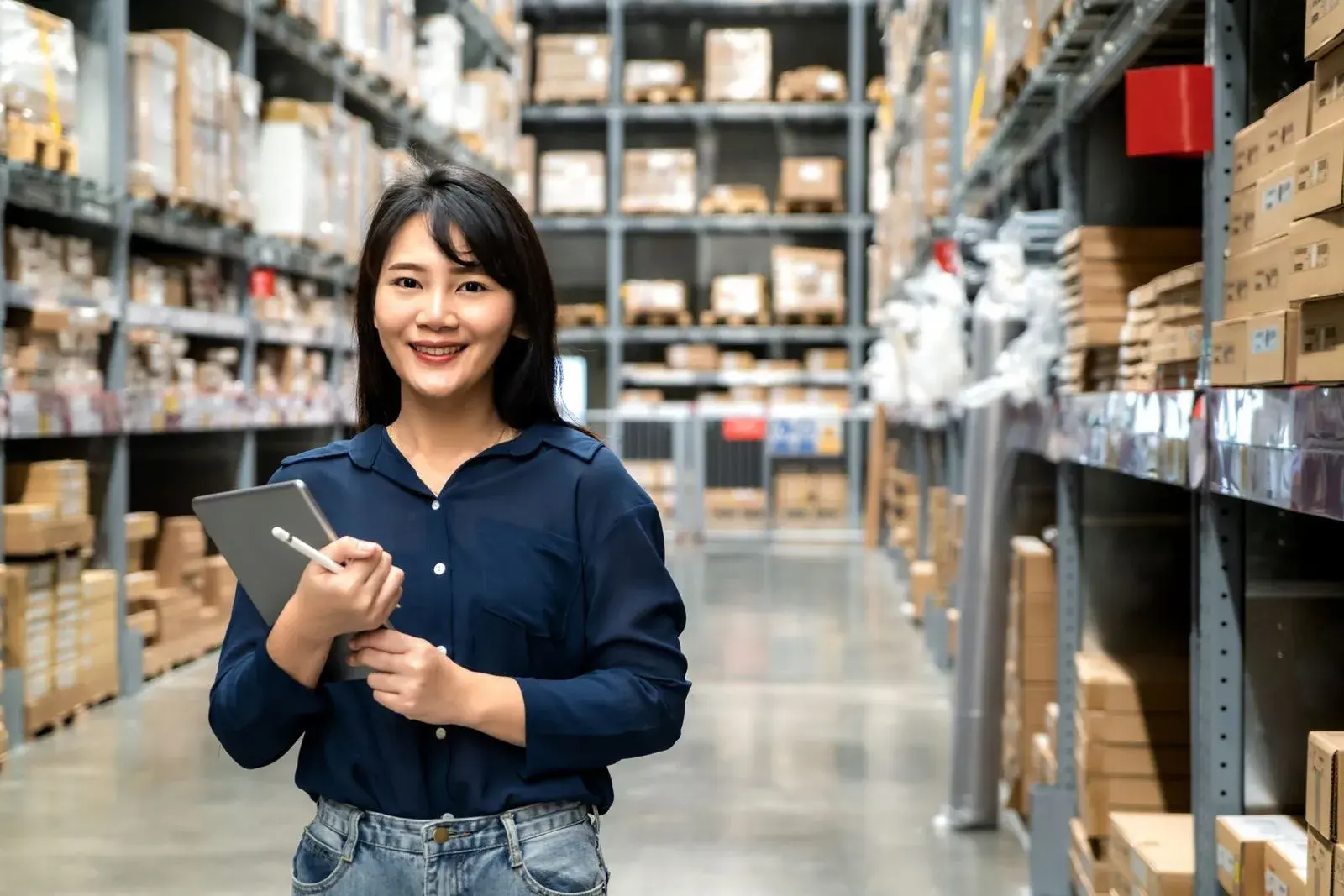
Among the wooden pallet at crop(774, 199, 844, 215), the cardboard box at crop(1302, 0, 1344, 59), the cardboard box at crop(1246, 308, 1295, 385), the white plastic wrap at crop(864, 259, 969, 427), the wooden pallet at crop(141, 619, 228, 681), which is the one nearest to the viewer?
the cardboard box at crop(1302, 0, 1344, 59)

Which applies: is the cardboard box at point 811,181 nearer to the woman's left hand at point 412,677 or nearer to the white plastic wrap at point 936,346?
the white plastic wrap at point 936,346

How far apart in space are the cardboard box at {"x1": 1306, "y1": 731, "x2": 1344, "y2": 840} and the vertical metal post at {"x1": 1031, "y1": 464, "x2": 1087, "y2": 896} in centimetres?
178

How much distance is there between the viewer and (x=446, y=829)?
5.24 feet

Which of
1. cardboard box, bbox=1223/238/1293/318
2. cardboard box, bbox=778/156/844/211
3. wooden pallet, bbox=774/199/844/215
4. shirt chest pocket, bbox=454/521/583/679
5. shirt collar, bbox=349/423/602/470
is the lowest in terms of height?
shirt chest pocket, bbox=454/521/583/679

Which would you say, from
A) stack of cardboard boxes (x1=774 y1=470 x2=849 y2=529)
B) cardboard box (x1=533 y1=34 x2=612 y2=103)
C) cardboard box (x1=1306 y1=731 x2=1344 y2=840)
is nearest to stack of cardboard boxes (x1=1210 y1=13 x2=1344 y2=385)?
cardboard box (x1=1306 y1=731 x2=1344 y2=840)

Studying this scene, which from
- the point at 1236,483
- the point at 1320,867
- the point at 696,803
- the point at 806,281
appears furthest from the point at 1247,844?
the point at 806,281

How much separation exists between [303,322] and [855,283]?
7719 millimetres

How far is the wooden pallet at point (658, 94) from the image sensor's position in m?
15.5

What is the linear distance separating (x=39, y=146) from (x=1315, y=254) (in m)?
4.73

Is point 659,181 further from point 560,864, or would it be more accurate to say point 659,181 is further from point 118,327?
point 560,864

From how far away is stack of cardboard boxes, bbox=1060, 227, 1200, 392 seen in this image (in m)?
3.97

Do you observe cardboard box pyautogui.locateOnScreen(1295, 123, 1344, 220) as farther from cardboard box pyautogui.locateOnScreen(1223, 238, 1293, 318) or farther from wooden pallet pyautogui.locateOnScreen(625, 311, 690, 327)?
wooden pallet pyautogui.locateOnScreen(625, 311, 690, 327)

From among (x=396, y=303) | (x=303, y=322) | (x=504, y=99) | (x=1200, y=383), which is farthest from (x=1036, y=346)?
(x=504, y=99)

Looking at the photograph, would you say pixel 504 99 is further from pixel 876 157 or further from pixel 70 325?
pixel 70 325
